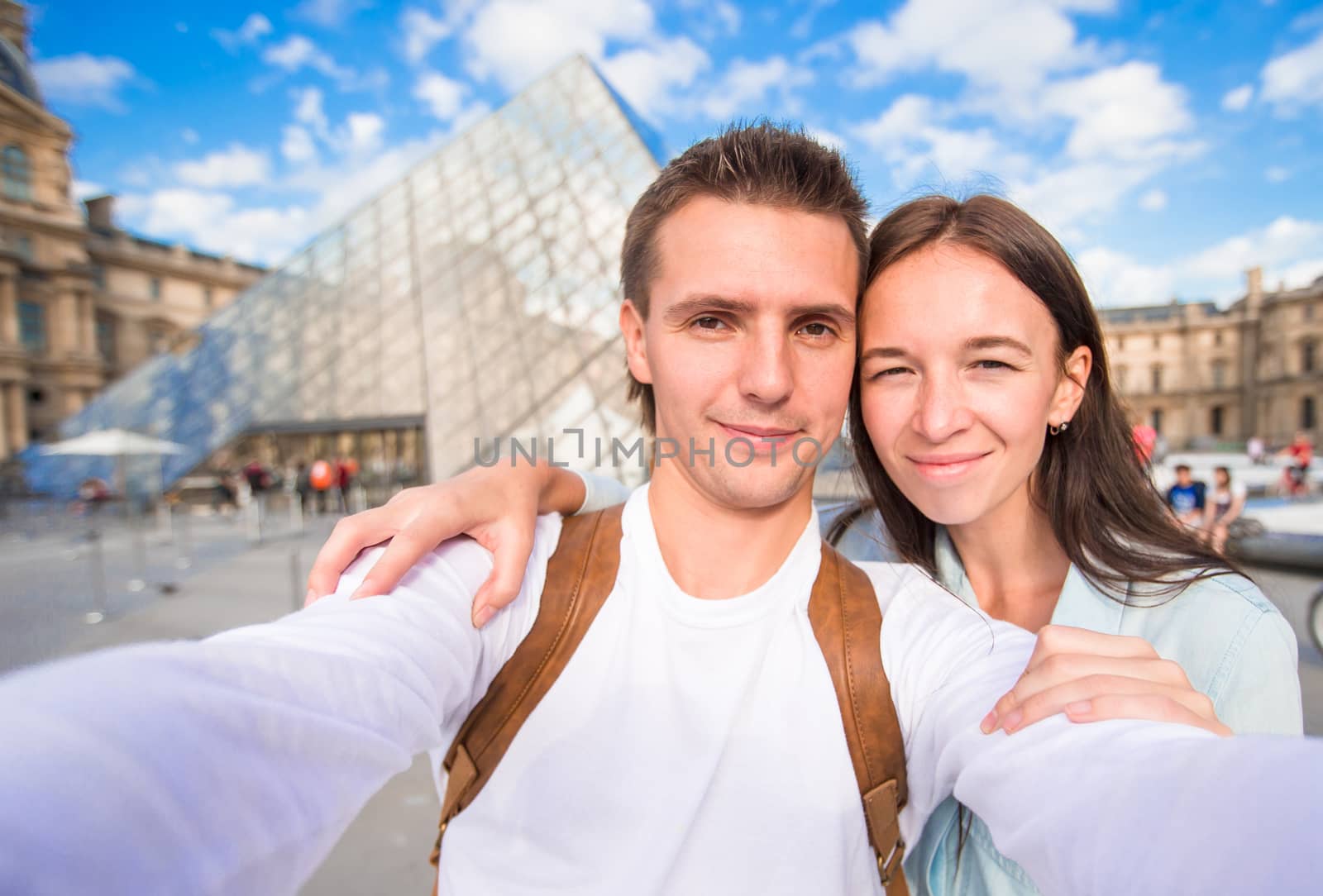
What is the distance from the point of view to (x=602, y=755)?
1.03m

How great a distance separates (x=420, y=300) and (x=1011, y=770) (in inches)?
577

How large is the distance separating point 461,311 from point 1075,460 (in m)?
12.8

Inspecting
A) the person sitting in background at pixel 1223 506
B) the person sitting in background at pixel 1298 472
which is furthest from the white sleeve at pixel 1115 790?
the person sitting in background at pixel 1298 472

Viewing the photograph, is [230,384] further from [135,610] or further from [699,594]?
[699,594]

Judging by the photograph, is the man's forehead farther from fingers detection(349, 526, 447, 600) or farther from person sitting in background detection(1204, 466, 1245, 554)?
person sitting in background detection(1204, 466, 1245, 554)

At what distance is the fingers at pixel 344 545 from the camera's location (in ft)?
3.03

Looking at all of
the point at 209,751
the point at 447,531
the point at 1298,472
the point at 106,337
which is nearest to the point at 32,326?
the point at 106,337

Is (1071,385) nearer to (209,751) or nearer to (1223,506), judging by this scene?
(209,751)

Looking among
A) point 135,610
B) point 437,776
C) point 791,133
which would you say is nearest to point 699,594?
point 437,776

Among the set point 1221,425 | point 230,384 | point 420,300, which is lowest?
point 1221,425

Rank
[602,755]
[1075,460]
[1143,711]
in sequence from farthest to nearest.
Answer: [1075,460] < [602,755] < [1143,711]

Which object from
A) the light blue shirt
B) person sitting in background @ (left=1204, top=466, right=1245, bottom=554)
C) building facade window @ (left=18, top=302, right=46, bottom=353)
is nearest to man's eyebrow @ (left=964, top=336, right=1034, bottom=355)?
the light blue shirt

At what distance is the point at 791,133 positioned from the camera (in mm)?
1372

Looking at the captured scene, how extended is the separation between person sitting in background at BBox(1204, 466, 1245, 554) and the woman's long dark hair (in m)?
5.41
